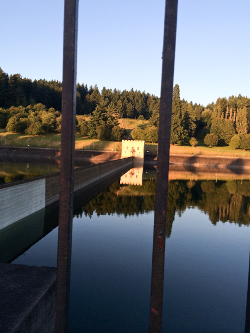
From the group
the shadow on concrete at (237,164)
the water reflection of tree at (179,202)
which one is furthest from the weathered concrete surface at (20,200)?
the shadow on concrete at (237,164)

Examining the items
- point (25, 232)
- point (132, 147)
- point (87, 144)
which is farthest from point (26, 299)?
point (87, 144)

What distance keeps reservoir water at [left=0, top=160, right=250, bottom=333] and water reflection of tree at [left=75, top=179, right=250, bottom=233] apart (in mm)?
96

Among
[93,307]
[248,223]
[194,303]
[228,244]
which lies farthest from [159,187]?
[248,223]

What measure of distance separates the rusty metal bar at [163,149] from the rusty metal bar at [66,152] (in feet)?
1.90

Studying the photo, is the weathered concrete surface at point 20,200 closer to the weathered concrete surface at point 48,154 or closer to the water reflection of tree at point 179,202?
the water reflection of tree at point 179,202

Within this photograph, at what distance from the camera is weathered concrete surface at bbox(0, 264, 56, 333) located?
252 cm

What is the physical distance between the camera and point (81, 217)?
12.3 meters

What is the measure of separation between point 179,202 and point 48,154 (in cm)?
3110

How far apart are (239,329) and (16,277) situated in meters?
3.87

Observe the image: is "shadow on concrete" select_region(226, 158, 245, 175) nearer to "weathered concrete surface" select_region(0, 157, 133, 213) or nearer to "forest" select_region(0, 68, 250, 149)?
"forest" select_region(0, 68, 250, 149)

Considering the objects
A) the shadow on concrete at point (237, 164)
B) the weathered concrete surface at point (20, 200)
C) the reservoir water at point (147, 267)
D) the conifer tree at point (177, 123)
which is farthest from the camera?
the conifer tree at point (177, 123)

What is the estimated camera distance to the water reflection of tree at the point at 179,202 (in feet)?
45.0

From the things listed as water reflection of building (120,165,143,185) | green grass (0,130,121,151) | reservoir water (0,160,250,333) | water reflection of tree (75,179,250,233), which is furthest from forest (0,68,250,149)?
reservoir water (0,160,250,333)

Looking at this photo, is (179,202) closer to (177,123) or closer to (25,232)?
(25,232)
